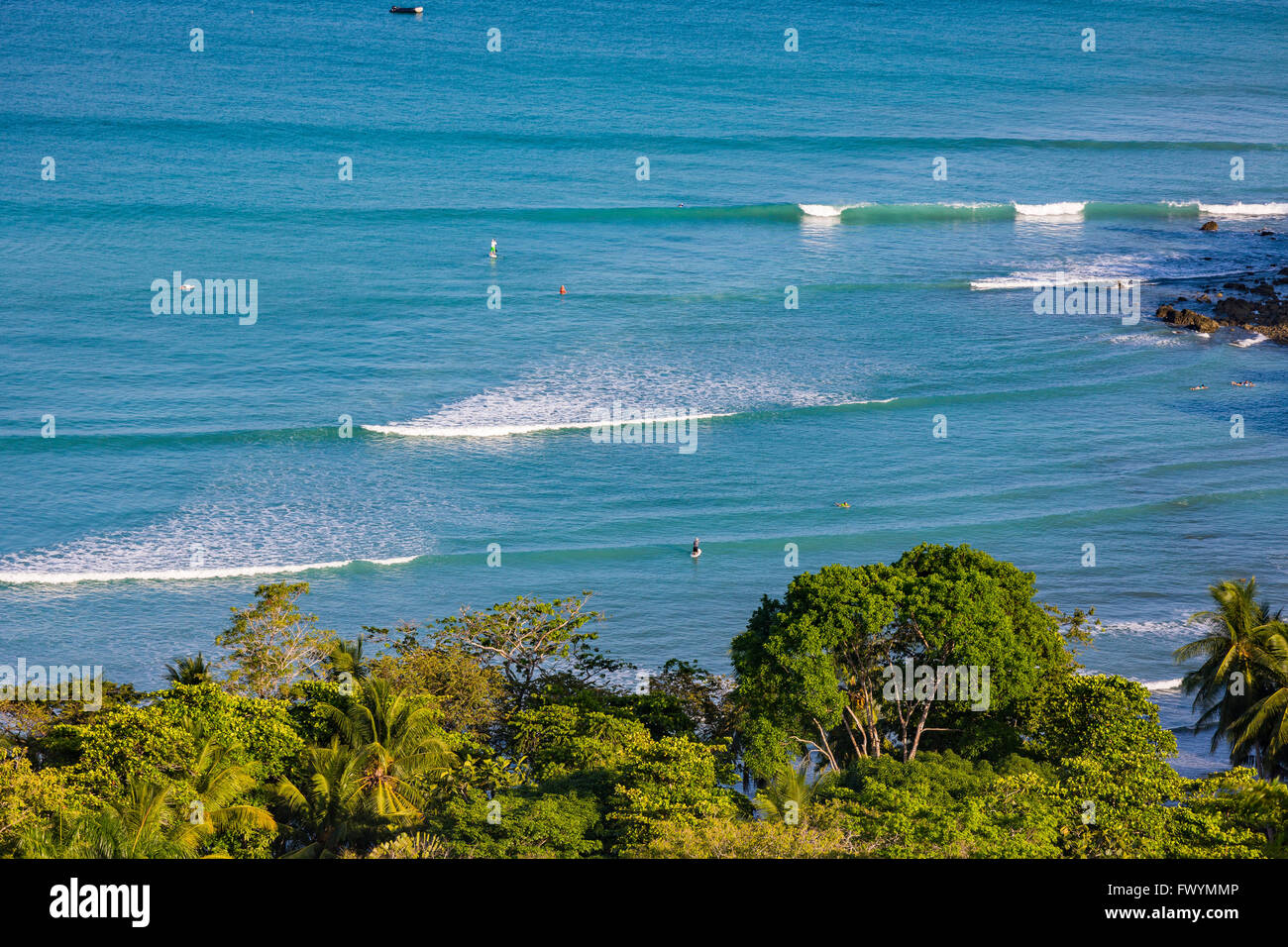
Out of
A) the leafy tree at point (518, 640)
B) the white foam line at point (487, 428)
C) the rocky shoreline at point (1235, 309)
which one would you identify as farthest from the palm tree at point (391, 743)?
the rocky shoreline at point (1235, 309)

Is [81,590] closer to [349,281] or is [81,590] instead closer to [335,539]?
[335,539]

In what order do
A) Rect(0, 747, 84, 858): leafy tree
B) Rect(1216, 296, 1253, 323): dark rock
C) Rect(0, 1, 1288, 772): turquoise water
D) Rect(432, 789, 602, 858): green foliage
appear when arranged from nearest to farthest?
Rect(0, 747, 84, 858): leafy tree, Rect(432, 789, 602, 858): green foliage, Rect(0, 1, 1288, 772): turquoise water, Rect(1216, 296, 1253, 323): dark rock

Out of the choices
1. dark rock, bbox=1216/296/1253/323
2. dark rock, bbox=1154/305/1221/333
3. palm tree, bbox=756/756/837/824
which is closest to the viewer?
palm tree, bbox=756/756/837/824

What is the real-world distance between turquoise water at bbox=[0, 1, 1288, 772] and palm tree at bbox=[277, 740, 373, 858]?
14.0m

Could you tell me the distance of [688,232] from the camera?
260 ft

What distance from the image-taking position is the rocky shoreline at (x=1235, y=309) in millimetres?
65312

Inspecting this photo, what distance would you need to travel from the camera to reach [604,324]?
64.8m

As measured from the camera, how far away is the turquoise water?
1724 inches

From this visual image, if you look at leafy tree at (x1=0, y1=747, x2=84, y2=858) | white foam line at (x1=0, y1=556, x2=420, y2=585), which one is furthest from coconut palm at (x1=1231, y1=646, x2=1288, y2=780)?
white foam line at (x1=0, y1=556, x2=420, y2=585)

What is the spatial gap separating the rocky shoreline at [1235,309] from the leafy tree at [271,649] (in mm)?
49020

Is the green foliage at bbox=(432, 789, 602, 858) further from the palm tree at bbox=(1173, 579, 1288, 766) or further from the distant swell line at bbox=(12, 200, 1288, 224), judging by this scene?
the distant swell line at bbox=(12, 200, 1288, 224)

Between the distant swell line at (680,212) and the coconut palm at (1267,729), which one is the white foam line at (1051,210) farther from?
the coconut palm at (1267,729)

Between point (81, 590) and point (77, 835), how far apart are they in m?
25.8

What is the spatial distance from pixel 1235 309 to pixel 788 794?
174 ft
